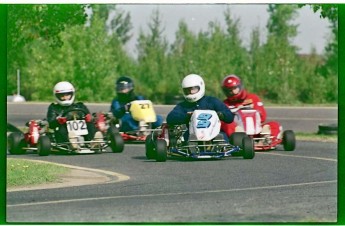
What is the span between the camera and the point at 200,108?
810 inches

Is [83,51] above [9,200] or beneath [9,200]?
above

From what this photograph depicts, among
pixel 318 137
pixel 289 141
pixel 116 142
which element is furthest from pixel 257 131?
pixel 318 137

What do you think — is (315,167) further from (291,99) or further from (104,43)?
(291,99)

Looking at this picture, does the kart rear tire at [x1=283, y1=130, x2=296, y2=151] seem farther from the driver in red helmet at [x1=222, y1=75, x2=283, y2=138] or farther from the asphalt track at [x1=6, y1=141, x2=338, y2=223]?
the asphalt track at [x1=6, y1=141, x2=338, y2=223]

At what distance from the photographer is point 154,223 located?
43.9 ft

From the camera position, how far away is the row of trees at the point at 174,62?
983 inches

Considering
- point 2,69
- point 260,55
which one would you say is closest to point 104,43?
point 260,55

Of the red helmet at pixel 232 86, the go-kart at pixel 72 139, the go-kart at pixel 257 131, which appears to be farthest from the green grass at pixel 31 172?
the red helmet at pixel 232 86

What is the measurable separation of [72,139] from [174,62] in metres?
10.2

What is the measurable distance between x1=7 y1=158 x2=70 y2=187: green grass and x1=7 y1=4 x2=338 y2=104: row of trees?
11.6 feet

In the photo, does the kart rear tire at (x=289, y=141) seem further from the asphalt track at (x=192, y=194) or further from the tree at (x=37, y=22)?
the tree at (x=37, y=22)

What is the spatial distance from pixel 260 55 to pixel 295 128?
2301 mm

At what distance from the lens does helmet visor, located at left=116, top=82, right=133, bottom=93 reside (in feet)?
85.1

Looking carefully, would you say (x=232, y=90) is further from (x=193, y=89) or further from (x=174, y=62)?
(x=174, y=62)
